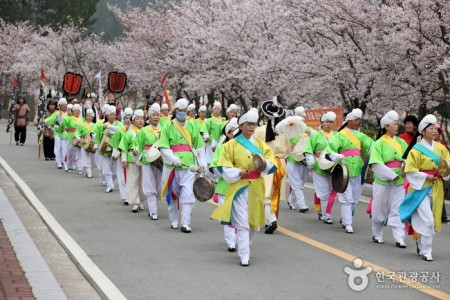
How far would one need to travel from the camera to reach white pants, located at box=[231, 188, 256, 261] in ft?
29.1

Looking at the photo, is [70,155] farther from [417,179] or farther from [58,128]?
[417,179]

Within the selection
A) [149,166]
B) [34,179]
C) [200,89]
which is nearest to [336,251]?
[149,166]

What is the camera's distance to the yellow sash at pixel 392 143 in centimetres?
1040

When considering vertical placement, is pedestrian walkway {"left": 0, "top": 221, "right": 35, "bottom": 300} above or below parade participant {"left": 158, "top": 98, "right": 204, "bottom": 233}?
below

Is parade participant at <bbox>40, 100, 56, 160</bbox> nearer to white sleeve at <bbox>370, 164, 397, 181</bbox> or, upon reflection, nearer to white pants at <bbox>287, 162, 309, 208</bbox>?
white pants at <bbox>287, 162, 309, 208</bbox>

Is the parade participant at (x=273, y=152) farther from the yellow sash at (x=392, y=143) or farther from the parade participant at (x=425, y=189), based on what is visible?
the parade participant at (x=425, y=189)

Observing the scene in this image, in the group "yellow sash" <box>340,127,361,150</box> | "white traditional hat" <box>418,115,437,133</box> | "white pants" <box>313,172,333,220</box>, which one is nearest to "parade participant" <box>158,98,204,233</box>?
"white pants" <box>313,172,333,220</box>

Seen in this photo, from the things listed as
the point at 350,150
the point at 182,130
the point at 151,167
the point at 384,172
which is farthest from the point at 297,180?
the point at 384,172

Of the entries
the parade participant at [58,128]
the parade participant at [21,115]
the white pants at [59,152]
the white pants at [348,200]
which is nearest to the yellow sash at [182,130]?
the white pants at [348,200]

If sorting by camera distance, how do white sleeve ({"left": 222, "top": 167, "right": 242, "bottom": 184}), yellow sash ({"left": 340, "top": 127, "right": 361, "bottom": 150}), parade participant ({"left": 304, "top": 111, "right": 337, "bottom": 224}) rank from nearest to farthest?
white sleeve ({"left": 222, "top": 167, "right": 242, "bottom": 184}) → yellow sash ({"left": 340, "top": 127, "right": 361, "bottom": 150}) → parade participant ({"left": 304, "top": 111, "right": 337, "bottom": 224})

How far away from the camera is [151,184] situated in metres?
12.8

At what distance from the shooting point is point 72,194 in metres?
15.7

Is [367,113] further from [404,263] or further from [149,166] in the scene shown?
[404,263]

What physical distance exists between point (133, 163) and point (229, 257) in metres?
4.77
